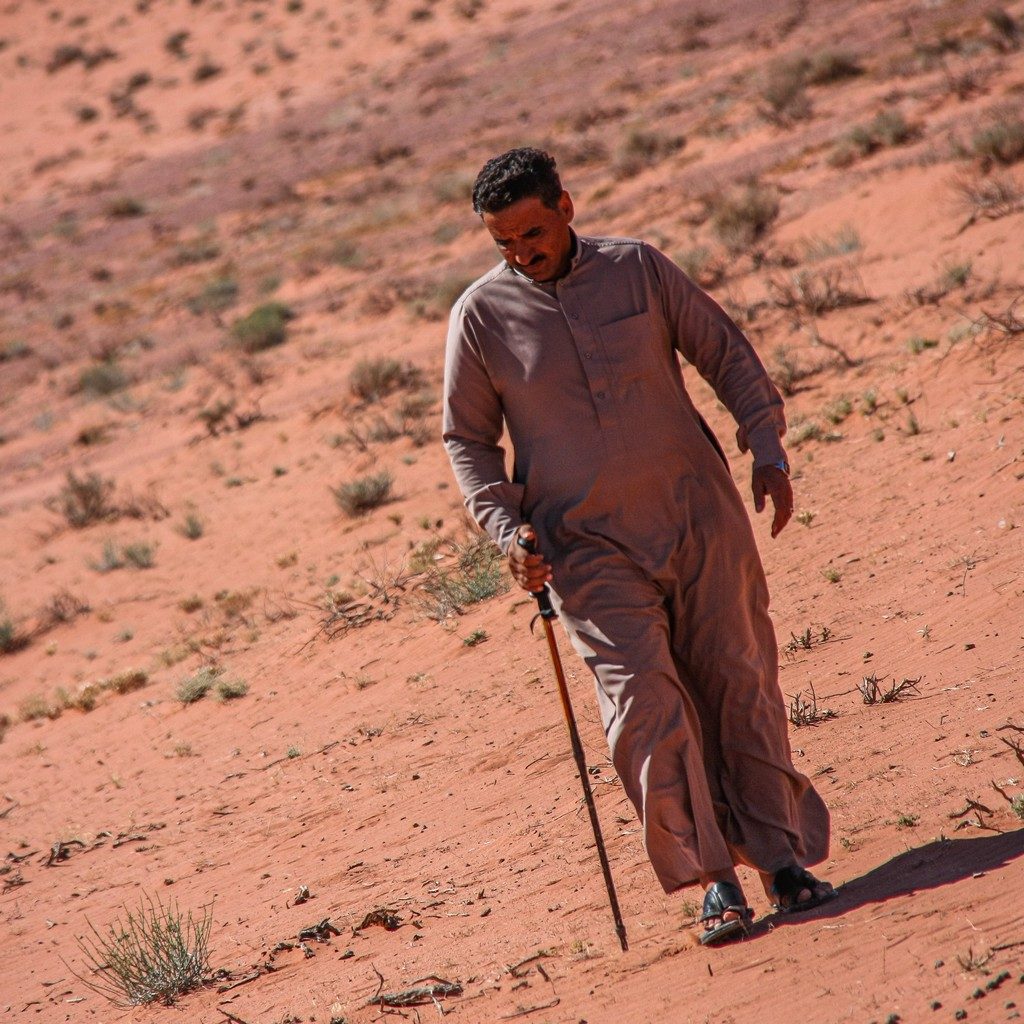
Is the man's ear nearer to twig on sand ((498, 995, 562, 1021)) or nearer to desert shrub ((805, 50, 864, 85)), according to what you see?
twig on sand ((498, 995, 562, 1021))

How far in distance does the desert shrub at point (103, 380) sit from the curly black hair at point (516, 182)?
17247mm

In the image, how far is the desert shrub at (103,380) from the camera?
65.1 ft

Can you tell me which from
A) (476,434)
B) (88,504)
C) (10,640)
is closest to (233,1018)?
(476,434)

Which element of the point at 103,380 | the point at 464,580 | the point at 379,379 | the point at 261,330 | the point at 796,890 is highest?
the point at 103,380

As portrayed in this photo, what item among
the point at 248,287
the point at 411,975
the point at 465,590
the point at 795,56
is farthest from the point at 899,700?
the point at 248,287

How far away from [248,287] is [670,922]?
2120 centimetres

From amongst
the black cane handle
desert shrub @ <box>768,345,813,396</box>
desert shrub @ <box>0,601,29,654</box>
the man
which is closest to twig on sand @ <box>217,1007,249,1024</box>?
the man

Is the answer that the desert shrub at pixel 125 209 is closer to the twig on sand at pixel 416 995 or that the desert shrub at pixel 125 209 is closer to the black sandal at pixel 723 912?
the twig on sand at pixel 416 995

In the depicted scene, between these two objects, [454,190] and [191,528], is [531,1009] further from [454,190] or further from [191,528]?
[454,190]

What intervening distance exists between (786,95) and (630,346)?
1689 cm

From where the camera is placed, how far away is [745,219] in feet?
44.7

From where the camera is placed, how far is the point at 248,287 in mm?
23766

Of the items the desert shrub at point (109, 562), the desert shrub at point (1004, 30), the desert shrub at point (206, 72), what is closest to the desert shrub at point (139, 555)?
the desert shrub at point (109, 562)

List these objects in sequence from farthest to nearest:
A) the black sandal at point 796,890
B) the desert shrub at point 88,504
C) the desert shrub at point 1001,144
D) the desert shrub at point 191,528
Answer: the desert shrub at point 88,504, the desert shrub at point 1001,144, the desert shrub at point 191,528, the black sandal at point 796,890
